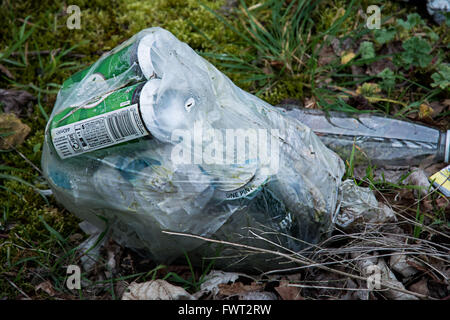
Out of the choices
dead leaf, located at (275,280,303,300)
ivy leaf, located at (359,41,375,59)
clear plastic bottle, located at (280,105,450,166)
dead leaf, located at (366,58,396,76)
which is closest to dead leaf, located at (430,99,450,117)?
clear plastic bottle, located at (280,105,450,166)

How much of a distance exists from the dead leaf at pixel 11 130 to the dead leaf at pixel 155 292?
891mm

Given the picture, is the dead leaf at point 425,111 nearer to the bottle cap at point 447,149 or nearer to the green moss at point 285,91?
the bottle cap at point 447,149

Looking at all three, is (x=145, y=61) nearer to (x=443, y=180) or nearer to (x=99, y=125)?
(x=99, y=125)

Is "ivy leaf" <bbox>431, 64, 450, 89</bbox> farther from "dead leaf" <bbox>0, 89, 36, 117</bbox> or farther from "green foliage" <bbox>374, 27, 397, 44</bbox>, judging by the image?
"dead leaf" <bbox>0, 89, 36, 117</bbox>

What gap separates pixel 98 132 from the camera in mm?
1141

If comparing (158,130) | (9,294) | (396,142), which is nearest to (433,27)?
(396,142)

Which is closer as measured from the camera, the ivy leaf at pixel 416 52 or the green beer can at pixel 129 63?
the green beer can at pixel 129 63

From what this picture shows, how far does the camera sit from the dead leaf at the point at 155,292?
123 cm

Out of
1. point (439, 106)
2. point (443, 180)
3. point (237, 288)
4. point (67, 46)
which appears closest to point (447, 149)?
point (443, 180)

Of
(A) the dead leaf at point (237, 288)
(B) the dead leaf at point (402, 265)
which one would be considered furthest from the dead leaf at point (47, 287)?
(B) the dead leaf at point (402, 265)

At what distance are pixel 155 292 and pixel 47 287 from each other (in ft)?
1.36

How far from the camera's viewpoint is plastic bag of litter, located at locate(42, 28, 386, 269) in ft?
3.74

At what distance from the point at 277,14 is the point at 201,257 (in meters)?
1.25

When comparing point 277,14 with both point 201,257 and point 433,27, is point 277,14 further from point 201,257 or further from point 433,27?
point 201,257
